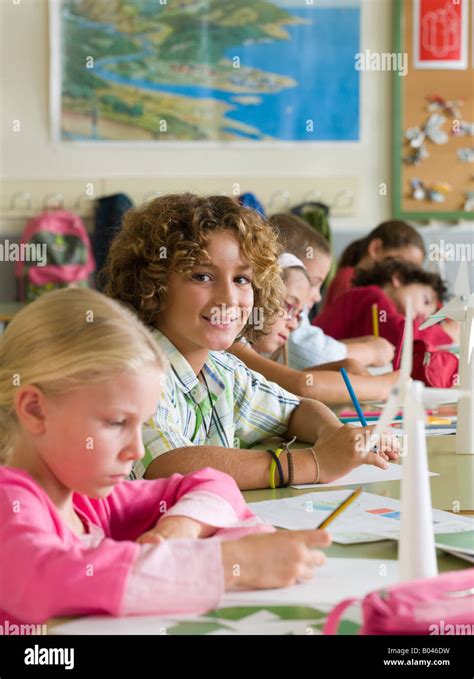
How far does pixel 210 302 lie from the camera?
1.52 metres

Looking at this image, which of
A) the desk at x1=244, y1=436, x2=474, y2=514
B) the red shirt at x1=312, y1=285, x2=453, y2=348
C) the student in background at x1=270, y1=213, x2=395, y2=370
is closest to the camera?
the desk at x1=244, y1=436, x2=474, y2=514

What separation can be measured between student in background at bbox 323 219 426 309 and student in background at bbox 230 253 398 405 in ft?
3.84

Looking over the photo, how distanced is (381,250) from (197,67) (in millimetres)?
1983

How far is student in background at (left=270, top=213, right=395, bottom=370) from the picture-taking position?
8.34 ft

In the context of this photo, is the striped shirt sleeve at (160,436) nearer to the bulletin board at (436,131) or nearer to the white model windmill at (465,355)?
the white model windmill at (465,355)

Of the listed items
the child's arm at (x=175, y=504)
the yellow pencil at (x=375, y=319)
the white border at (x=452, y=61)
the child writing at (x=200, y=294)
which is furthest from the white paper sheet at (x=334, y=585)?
the white border at (x=452, y=61)

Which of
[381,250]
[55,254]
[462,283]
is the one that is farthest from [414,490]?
[55,254]

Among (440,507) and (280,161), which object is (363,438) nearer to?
(440,507)

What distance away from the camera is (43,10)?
5.09 metres

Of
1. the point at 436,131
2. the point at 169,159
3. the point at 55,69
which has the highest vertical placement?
the point at 55,69

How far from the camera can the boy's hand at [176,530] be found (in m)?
0.96

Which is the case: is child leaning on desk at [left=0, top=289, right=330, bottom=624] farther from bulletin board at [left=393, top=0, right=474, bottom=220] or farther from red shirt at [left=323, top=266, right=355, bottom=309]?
bulletin board at [left=393, top=0, right=474, bottom=220]

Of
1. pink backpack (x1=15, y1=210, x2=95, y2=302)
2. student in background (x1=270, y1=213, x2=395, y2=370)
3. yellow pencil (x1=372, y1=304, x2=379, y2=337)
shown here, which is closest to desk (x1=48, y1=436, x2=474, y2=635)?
student in background (x1=270, y1=213, x2=395, y2=370)

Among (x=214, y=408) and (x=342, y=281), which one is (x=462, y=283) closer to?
(x=214, y=408)
